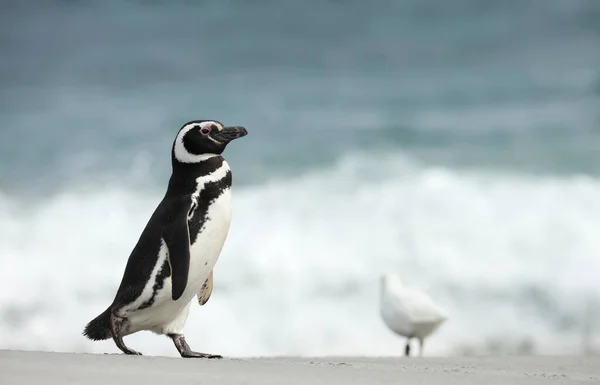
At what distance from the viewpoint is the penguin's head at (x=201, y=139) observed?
5.23 metres

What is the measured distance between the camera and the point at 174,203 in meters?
5.10

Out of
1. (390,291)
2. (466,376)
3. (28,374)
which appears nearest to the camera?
(28,374)

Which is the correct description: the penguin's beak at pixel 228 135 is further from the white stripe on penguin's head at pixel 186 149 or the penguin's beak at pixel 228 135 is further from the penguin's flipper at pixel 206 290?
the penguin's flipper at pixel 206 290

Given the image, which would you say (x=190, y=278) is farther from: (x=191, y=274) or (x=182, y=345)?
(x=182, y=345)

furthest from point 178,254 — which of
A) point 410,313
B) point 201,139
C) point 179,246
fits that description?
point 410,313

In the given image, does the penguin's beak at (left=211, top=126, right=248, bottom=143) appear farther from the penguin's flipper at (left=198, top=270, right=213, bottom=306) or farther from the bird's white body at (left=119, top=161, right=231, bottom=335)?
the penguin's flipper at (left=198, top=270, right=213, bottom=306)

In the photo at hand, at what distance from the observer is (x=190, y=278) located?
5043mm

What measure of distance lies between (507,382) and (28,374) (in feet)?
7.06

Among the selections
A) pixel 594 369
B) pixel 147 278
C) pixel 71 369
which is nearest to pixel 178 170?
pixel 147 278

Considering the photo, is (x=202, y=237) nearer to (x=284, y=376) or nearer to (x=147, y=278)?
(x=147, y=278)

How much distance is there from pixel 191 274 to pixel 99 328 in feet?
2.29

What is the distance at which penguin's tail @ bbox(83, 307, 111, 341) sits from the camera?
17.1 feet

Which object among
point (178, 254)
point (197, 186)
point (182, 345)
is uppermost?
point (197, 186)

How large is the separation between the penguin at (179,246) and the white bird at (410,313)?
380 cm
